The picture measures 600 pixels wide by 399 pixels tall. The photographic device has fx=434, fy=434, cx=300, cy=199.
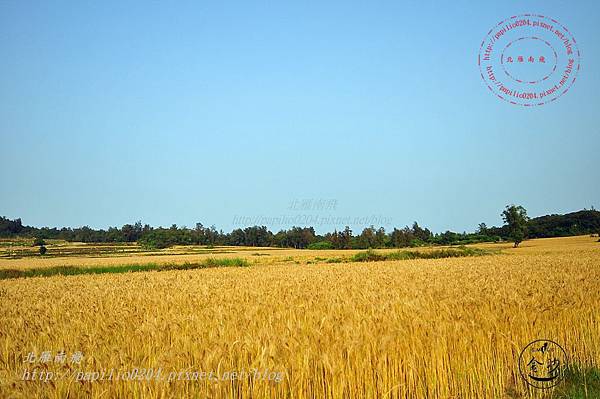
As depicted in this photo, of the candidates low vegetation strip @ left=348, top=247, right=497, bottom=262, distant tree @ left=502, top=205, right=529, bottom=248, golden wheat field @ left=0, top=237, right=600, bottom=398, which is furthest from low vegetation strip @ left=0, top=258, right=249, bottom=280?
distant tree @ left=502, top=205, right=529, bottom=248

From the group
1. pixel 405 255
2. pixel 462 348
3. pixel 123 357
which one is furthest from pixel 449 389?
pixel 405 255

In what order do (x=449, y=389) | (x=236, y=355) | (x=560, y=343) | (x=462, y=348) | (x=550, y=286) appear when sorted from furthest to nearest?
1. (x=550, y=286)
2. (x=560, y=343)
3. (x=462, y=348)
4. (x=449, y=389)
5. (x=236, y=355)

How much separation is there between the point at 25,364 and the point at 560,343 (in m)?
8.38

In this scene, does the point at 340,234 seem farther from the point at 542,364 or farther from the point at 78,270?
the point at 542,364

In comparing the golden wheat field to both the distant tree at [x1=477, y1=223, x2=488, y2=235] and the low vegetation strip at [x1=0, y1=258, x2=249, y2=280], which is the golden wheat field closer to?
the low vegetation strip at [x1=0, y1=258, x2=249, y2=280]

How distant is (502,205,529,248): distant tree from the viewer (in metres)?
82.6

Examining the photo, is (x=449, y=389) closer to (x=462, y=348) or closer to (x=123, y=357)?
(x=462, y=348)

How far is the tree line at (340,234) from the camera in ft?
324

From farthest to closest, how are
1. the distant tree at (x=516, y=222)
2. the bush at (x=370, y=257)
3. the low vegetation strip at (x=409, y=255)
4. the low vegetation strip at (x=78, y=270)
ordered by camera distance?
the distant tree at (x=516, y=222), the bush at (x=370, y=257), the low vegetation strip at (x=409, y=255), the low vegetation strip at (x=78, y=270)

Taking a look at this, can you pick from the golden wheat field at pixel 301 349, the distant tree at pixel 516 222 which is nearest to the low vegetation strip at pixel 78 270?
the golden wheat field at pixel 301 349

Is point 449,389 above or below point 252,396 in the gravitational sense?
below

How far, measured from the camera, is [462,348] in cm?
637

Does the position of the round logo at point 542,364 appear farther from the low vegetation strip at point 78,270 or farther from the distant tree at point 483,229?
the distant tree at point 483,229

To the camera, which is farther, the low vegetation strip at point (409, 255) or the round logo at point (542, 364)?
the low vegetation strip at point (409, 255)
